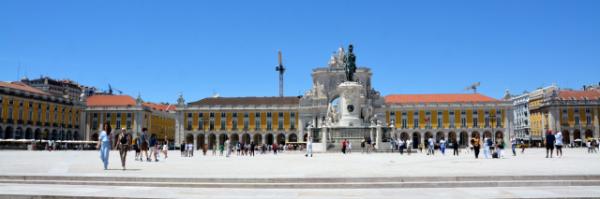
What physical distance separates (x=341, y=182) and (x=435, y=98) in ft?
288

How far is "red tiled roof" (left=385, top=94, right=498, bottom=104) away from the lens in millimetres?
94062

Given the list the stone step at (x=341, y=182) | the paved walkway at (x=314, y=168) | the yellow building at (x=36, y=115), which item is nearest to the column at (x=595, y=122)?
the paved walkway at (x=314, y=168)

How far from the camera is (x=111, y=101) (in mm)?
101812

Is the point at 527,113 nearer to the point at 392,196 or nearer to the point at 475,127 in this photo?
the point at 475,127

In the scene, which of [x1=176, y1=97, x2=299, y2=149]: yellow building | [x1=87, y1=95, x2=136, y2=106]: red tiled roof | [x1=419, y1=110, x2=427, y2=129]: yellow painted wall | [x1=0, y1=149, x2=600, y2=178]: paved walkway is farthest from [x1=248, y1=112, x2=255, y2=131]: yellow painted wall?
[x1=0, y1=149, x2=600, y2=178]: paved walkway

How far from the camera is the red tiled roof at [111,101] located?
99.9m

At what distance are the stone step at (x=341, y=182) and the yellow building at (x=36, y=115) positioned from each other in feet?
231

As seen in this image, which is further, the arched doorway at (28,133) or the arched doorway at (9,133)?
the arched doorway at (28,133)

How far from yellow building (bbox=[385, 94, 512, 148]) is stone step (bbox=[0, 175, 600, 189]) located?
8044cm

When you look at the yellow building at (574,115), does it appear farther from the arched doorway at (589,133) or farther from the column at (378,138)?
the column at (378,138)

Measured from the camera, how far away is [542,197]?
943 cm

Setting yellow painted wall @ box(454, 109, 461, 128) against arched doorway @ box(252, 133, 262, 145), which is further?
arched doorway @ box(252, 133, 262, 145)

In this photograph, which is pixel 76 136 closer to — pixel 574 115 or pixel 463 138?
pixel 463 138

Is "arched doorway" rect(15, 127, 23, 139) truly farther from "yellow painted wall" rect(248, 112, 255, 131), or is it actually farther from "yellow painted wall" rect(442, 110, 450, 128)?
"yellow painted wall" rect(442, 110, 450, 128)
